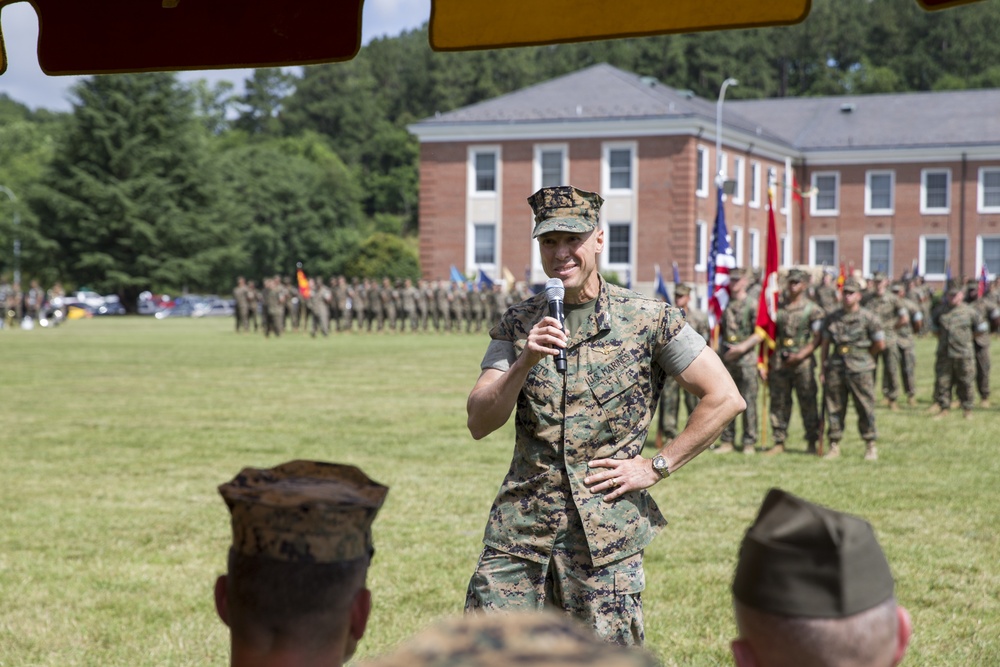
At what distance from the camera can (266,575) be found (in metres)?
2.38

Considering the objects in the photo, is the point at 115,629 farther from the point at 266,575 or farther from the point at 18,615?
the point at 266,575

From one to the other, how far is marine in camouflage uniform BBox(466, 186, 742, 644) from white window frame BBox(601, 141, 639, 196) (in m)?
56.3

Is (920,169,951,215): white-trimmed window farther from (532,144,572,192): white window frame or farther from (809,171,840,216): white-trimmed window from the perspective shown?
(532,144,572,192): white window frame

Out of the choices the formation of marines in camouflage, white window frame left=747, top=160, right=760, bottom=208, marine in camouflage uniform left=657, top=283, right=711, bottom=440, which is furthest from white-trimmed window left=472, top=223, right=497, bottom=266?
marine in camouflage uniform left=657, top=283, right=711, bottom=440

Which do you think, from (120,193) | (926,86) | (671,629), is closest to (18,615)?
(671,629)

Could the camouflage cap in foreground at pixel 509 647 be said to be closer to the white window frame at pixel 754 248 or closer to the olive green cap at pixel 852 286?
the olive green cap at pixel 852 286

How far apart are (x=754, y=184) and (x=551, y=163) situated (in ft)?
37.3

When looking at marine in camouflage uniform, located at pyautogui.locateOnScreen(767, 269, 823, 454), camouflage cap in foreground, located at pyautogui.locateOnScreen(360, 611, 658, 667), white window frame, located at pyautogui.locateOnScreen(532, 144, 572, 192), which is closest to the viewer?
camouflage cap in foreground, located at pyautogui.locateOnScreen(360, 611, 658, 667)

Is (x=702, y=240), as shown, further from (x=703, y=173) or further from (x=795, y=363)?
(x=795, y=363)

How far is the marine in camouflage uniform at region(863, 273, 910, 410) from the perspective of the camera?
22.4m

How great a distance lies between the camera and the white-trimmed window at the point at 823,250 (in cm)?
7144

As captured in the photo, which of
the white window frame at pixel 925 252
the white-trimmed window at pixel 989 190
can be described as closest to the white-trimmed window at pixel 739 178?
the white window frame at pixel 925 252

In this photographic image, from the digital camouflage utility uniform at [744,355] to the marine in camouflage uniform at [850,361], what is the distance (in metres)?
0.89

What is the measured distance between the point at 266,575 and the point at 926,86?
120m
